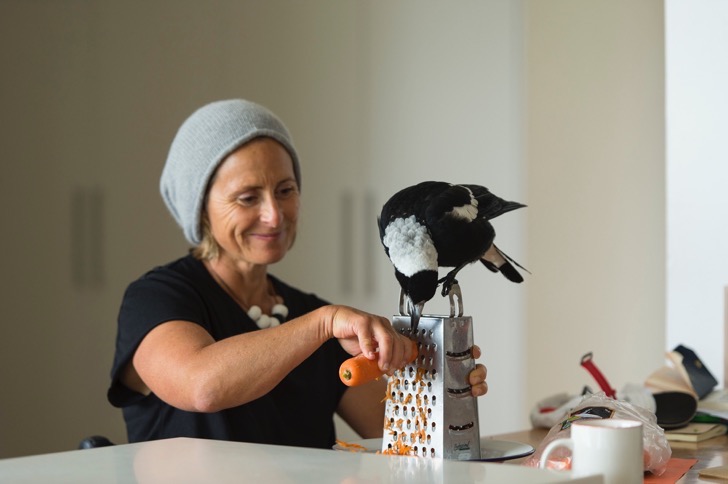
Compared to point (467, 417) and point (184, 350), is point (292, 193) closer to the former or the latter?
point (184, 350)

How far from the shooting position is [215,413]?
1599mm

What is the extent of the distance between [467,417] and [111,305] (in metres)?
1.88

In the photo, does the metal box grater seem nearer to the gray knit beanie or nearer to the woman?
the woman

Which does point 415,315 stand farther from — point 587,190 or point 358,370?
point 587,190

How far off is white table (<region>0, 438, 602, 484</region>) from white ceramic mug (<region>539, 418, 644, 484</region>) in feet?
0.07

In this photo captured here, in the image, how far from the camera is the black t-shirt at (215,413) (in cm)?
159

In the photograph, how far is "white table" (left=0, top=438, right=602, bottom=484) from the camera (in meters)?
0.78

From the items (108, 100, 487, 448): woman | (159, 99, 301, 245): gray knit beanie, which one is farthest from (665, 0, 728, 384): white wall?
(159, 99, 301, 245): gray knit beanie

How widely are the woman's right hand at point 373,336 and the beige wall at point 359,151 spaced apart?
1746 millimetres

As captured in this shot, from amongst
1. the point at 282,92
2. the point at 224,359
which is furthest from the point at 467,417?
the point at 282,92

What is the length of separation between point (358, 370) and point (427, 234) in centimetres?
19

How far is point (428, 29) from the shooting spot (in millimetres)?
3805

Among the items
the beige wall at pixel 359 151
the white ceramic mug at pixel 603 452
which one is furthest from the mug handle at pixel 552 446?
the beige wall at pixel 359 151

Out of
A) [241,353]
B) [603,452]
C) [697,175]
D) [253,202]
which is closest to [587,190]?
[697,175]
